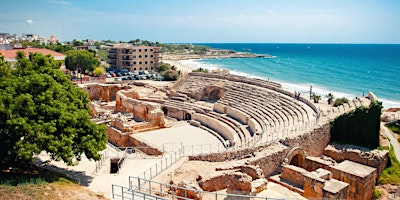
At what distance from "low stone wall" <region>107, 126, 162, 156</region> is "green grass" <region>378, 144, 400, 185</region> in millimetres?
16201

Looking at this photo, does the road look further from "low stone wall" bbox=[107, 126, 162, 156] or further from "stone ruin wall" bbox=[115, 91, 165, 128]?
"stone ruin wall" bbox=[115, 91, 165, 128]

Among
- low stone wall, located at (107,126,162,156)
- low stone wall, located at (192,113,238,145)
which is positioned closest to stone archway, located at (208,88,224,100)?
low stone wall, located at (192,113,238,145)

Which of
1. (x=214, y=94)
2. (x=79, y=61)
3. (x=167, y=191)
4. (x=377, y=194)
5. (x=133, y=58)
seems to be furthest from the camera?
(x=133, y=58)

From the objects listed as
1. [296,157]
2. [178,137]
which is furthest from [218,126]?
[296,157]

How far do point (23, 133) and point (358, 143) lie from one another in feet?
74.0

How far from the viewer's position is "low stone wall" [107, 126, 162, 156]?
2799 cm

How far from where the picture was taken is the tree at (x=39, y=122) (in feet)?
50.8

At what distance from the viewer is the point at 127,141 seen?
104ft

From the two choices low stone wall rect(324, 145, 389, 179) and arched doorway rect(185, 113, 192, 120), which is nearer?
low stone wall rect(324, 145, 389, 179)

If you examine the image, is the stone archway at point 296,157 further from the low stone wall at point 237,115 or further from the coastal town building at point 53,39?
the coastal town building at point 53,39

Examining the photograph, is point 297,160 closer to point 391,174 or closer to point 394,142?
point 391,174

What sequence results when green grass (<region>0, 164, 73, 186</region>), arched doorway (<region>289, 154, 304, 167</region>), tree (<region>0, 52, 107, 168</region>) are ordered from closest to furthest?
green grass (<region>0, 164, 73, 186</region>), tree (<region>0, 52, 107, 168</region>), arched doorway (<region>289, 154, 304, 167</region>)

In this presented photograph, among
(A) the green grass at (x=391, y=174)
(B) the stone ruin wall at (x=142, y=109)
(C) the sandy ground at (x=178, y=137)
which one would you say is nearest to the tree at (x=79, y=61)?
(B) the stone ruin wall at (x=142, y=109)

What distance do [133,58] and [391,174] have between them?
5938 centimetres
